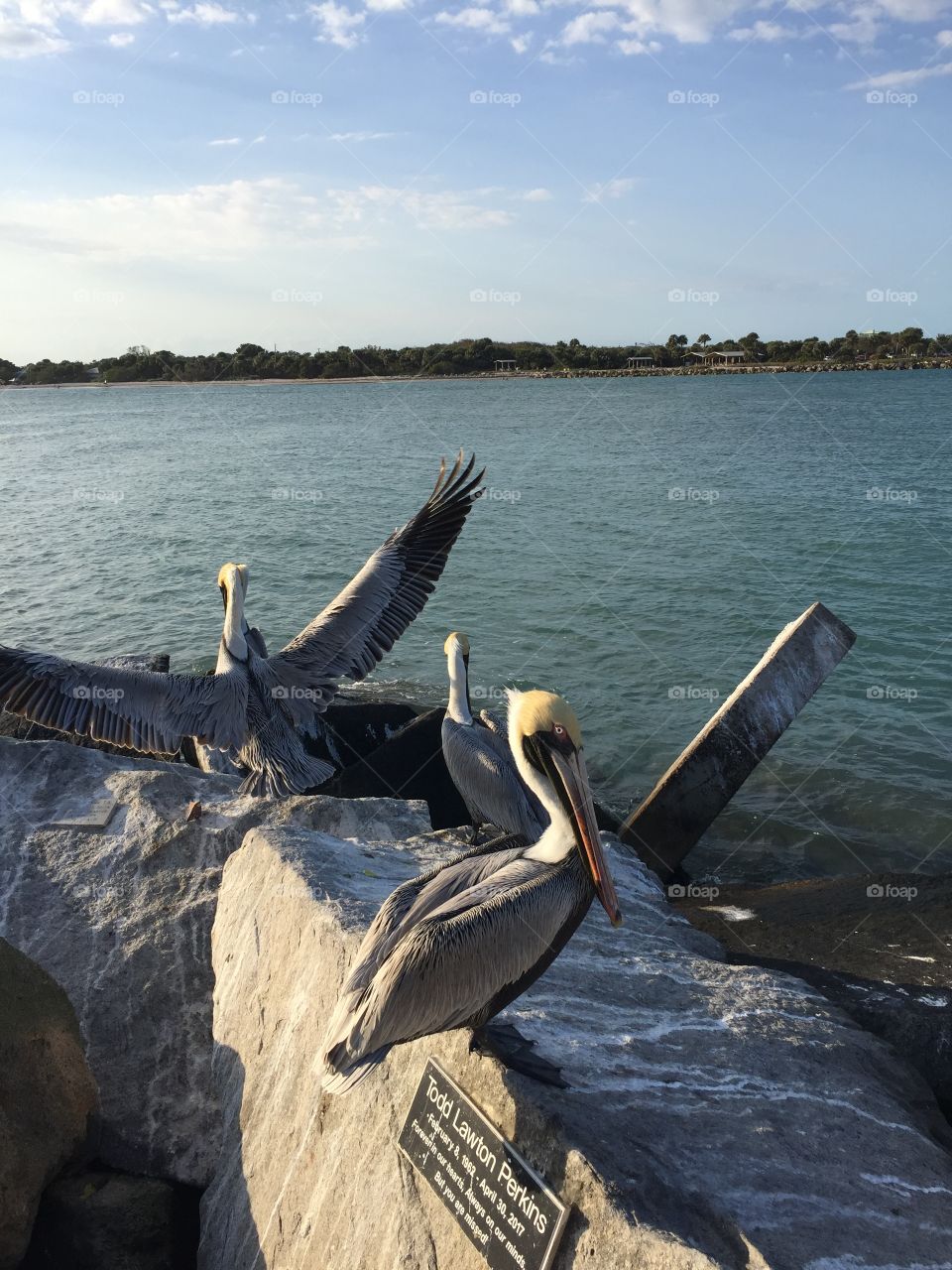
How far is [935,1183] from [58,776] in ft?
14.9

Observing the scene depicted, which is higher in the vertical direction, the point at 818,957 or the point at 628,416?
the point at 628,416

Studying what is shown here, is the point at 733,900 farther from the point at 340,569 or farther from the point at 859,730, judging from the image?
the point at 340,569

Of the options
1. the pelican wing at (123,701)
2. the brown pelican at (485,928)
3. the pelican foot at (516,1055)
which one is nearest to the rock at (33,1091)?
the brown pelican at (485,928)

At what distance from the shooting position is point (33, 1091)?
3871mm

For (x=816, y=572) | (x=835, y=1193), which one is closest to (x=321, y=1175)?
(x=835, y=1193)

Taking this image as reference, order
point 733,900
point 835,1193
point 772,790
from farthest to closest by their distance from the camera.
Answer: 1. point 772,790
2. point 733,900
3. point 835,1193

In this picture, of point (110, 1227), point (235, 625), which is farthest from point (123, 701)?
point (110, 1227)

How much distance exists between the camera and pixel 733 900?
682 centimetres

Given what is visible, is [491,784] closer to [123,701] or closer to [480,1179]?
[123,701]

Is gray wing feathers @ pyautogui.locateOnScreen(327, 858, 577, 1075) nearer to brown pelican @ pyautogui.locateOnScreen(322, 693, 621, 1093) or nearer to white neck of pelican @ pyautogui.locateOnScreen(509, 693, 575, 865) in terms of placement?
brown pelican @ pyautogui.locateOnScreen(322, 693, 621, 1093)

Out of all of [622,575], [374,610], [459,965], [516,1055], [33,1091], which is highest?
[374,610]

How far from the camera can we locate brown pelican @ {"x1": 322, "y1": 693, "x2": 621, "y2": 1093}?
116 inches

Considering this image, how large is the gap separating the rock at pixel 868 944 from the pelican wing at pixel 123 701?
3456 millimetres

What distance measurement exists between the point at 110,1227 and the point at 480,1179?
5.94 ft
